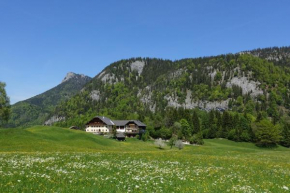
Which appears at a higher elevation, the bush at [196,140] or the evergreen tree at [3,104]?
the evergreen tree at [3,104]

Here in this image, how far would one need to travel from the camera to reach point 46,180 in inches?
513

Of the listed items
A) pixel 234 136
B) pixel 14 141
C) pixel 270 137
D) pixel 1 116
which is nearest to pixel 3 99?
pixel 1 116

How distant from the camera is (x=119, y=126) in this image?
140 m

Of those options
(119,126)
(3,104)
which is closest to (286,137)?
(119,126)

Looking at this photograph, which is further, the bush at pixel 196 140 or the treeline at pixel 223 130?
the treeline at pixel 223 130

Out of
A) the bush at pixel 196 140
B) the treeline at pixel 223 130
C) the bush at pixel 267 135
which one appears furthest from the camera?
the treeline at pixel 223 130

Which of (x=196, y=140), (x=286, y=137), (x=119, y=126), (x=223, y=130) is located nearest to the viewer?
(x=196, y=140)

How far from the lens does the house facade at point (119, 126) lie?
13550cm

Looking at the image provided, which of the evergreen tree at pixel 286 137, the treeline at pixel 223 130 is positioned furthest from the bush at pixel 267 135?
the evergreen tree at pixel 286 137

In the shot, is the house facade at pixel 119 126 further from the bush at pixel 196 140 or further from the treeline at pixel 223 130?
the bush at pixel 196 140

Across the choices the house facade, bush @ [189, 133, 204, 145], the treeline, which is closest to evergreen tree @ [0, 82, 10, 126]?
the house facade

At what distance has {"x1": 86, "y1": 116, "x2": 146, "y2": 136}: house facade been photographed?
135500 mm

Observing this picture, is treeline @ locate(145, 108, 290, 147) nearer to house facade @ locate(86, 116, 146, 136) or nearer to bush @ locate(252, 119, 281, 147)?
bush @ locate(252, 119, 281, 147)

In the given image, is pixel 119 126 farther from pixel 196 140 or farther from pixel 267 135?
pixel 267 135
